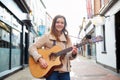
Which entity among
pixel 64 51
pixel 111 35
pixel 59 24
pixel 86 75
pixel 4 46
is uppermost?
pixel 111 35

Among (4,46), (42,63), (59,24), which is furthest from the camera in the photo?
(4,46)

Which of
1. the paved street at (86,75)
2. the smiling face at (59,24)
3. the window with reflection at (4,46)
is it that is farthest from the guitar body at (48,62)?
the window with reflection at (4,46)

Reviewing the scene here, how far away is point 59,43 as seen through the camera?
4.14 metres

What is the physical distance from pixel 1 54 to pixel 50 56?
27.2 ft

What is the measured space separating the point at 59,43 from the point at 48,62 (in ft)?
1.06

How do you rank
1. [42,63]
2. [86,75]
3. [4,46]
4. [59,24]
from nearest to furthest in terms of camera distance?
1. [42,63]
2. [59,24]
3. [86,75]
4. [4,46]

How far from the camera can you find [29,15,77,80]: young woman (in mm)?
4004

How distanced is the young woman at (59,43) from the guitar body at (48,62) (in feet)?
0.20

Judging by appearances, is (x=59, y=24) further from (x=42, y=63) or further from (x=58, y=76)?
(x=58, y=76)

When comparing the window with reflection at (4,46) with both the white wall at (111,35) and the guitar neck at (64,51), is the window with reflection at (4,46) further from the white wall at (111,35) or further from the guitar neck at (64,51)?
the guitar neck at (64,51)

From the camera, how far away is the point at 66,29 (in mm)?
4234

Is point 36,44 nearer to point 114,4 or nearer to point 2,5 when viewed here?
point 2,5

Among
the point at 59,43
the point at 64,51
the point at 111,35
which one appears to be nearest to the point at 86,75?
the point at 111,35

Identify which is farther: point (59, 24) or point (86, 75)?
point (86, 75)
